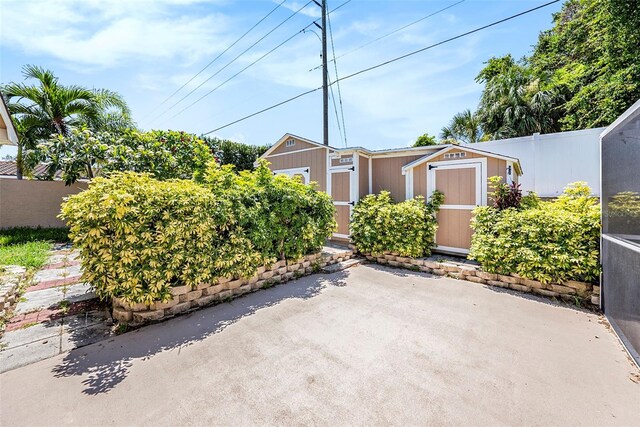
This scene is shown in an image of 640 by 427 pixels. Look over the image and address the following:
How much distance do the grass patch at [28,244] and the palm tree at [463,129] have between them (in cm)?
1920

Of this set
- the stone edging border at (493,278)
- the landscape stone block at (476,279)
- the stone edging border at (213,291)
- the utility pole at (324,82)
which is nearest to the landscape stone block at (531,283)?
the stone edging border at (493,278)

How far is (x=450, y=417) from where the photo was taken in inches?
72.1

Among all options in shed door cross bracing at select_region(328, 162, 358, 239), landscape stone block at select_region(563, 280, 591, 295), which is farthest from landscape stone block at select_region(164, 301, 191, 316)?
landscape stone block at select_region(563, 280, 591, 295)

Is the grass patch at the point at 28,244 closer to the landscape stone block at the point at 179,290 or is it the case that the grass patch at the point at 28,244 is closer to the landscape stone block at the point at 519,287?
the landscape stone block at the point at 179,290

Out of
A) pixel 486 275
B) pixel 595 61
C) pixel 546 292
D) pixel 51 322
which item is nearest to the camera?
pixel 51 322

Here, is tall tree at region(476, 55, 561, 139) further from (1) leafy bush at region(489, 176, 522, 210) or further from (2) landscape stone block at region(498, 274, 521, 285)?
(2) landscape stone block at region(498, 274, 521, 285)

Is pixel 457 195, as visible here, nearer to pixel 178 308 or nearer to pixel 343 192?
pixel 343 192

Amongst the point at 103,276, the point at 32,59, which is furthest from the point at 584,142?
the point at 32,59

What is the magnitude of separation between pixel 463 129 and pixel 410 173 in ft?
47.8

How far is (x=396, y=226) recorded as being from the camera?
5629mm

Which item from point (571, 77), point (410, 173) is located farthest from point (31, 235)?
point (571, 77)

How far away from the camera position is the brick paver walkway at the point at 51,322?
8.40ft

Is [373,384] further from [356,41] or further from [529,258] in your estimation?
[356,41]

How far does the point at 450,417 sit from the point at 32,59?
13.2 m
